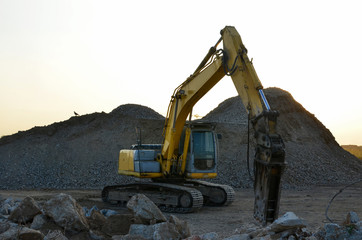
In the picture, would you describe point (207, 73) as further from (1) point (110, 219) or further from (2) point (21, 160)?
(2) point (21, 160)

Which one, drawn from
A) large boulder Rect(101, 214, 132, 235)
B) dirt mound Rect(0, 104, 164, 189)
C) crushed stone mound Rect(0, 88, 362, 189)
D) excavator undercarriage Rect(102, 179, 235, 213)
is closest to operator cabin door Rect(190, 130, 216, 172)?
excavator undercarriage Rect(102, 179, 235, 213)

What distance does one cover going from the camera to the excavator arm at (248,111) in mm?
7273

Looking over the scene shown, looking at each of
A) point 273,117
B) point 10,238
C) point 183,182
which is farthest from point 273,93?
point 10,238

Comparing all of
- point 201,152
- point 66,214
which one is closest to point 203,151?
point 201,152

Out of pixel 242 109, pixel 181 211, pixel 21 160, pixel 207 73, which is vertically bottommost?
pixel 181 211

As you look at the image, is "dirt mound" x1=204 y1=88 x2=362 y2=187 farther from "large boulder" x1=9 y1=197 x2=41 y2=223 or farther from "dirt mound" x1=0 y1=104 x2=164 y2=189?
"large boulder" x1=9 y1=197 x2=41 y2=223

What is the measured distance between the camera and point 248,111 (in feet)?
28.0

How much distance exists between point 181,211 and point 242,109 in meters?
21.2

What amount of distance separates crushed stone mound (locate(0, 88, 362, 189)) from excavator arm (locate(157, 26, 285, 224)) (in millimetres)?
9318

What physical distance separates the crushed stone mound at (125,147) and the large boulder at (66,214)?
13.5 m

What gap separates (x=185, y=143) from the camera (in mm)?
12414

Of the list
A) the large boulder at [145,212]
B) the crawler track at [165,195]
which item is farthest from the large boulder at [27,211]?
the crawler track at [165,195]

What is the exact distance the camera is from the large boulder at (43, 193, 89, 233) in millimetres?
7754

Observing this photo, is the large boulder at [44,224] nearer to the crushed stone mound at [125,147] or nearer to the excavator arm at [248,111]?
the excavator arm at [248,111]
